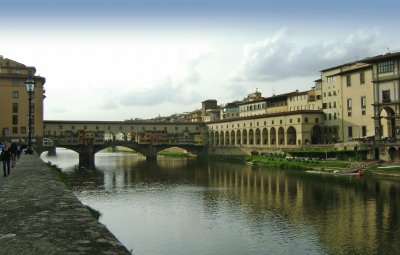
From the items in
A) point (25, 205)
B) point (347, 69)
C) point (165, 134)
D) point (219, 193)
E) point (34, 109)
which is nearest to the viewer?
point (25, 205)

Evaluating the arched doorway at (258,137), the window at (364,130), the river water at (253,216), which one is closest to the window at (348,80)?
the window at (364,130)

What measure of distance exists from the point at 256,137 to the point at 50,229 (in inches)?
3855

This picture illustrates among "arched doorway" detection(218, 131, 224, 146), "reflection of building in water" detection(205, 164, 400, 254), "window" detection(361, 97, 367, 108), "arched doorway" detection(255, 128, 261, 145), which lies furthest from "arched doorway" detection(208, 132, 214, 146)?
"reflection of building in water" detection(205, 164, 400, 254)

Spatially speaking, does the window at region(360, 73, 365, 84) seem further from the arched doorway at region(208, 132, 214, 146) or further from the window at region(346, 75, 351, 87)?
the arched doorway at region(208, 132, 214, 146)

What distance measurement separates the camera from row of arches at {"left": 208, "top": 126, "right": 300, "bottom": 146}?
301 ft

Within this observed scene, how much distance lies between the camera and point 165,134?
118875mm

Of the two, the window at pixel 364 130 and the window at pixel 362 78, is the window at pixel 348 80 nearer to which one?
the window at pixel 362 78

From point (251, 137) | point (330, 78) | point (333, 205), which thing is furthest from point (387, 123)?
point (251, 137)

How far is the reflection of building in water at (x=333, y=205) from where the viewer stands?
2320cm

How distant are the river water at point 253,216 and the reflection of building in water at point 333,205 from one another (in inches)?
2.0

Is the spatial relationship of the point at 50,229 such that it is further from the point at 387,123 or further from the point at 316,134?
the point at 316,134

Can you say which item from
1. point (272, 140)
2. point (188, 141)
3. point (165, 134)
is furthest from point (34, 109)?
point (272, 140)

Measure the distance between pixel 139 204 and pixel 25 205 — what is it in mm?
25025

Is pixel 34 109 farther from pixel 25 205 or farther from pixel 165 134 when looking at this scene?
pixel 25 205
